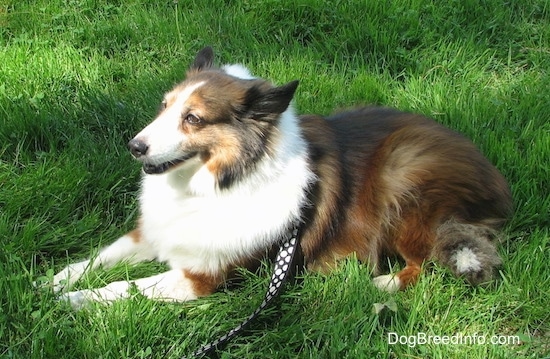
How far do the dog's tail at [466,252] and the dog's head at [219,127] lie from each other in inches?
42.0

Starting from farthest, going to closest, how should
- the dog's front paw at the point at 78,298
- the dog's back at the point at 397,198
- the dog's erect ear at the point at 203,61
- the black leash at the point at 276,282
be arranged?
the dog's erect ear at the point at 203,61
the dog's back at the point at 397,198
the dog's front paw at the point at 78,298
the black leash at the point at 276,282

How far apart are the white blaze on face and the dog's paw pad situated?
49.2 inches

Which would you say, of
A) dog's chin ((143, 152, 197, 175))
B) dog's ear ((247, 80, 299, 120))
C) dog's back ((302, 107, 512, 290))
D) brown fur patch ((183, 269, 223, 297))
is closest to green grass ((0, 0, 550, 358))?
brown fur patch ((183, 269, 223, 297))

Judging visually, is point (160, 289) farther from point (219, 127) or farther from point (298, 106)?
point (298, 106)

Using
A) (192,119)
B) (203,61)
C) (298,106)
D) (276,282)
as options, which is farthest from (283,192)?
(298,106)

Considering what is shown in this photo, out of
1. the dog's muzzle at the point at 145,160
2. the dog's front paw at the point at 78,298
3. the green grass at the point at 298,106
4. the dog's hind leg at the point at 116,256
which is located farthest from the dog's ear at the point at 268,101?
the dog's front paw at the point at 78,298

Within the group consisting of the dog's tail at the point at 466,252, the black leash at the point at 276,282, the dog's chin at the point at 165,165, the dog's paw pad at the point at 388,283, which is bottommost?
the dog's paw pad at the point at 388,283

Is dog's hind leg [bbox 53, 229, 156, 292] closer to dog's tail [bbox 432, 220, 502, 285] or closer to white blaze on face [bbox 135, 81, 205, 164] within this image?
white blaze on face [bbox 135, 81, 205, 164]

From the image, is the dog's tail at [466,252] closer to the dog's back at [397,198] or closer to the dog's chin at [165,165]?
the dog's back at [397,198]

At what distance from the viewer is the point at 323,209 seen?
10.3ft

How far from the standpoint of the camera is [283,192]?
2992mm

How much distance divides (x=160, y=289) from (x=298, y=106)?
191 cm

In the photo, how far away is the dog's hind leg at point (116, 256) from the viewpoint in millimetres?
3008

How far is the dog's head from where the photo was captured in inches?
111
